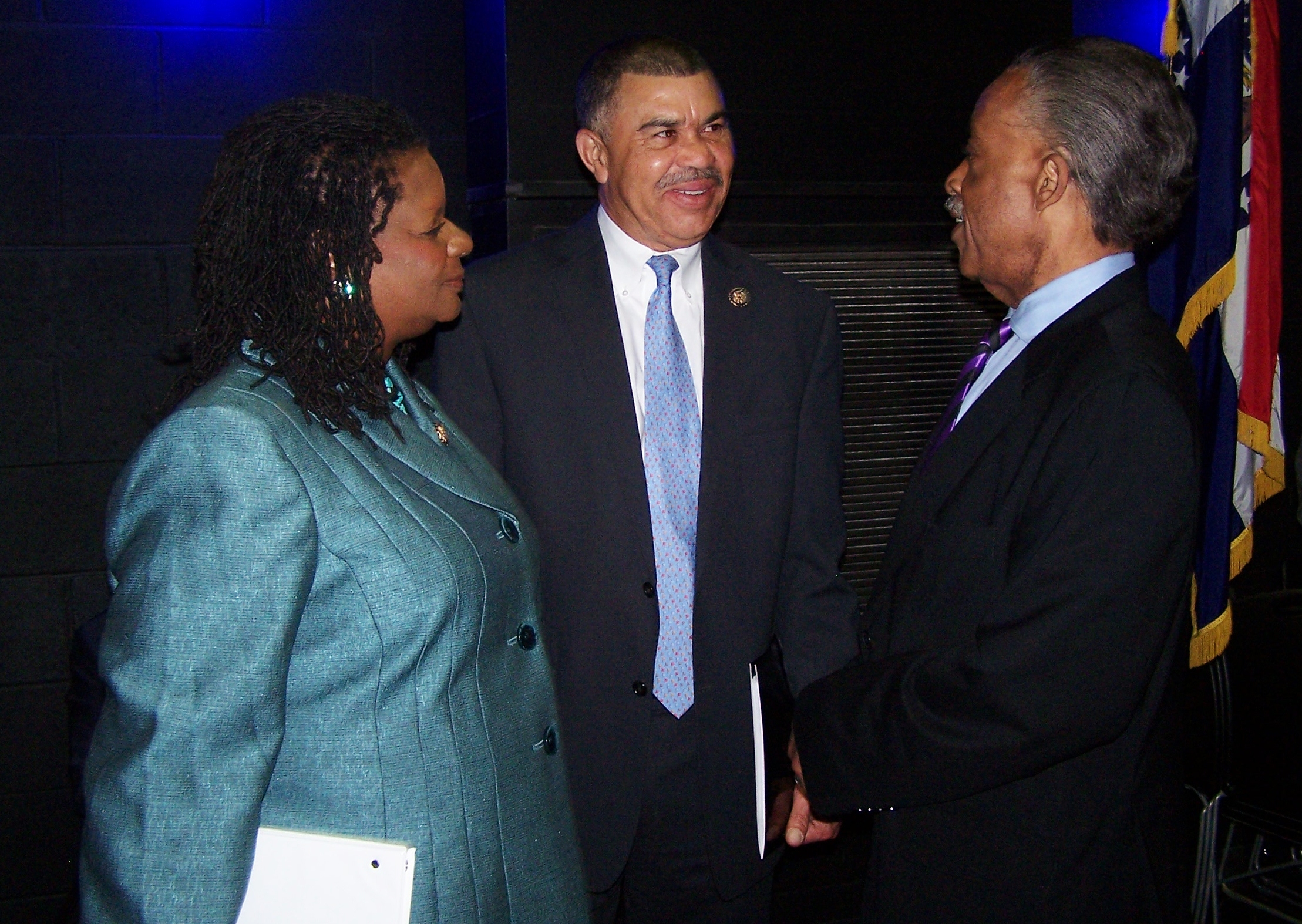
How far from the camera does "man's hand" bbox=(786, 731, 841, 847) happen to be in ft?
6.46

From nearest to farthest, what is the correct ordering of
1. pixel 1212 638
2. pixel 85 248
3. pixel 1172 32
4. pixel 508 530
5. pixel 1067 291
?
pixel 508 530 → pixel 1067 291 → pixel 85 248 → pixel 1212 638 → pixel 1172 32

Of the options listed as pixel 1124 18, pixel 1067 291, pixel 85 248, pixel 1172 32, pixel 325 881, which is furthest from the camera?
pixel 1124 18

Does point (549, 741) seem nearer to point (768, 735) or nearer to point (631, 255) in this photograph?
point (768, 735)

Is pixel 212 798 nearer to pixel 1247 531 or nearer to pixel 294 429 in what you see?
pixel 294 429

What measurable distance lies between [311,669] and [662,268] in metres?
1.12

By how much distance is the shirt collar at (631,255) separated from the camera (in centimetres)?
214

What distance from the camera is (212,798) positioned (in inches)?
44.9

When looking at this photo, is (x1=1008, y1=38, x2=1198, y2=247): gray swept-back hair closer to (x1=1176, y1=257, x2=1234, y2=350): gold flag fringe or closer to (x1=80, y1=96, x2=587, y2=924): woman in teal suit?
(x1=80, y1=96, x2=587, y2=924): woman in teal suit

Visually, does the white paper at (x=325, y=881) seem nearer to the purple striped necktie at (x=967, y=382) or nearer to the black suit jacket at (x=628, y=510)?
the black suit jacket at (x=628, y=510)

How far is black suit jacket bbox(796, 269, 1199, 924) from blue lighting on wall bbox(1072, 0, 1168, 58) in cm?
229

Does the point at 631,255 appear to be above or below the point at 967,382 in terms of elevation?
above

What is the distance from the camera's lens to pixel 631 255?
2.14 meters

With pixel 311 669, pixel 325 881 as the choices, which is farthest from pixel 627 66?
pixel 325 881

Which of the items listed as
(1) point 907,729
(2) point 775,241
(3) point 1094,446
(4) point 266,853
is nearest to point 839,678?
(1) point 907,729
